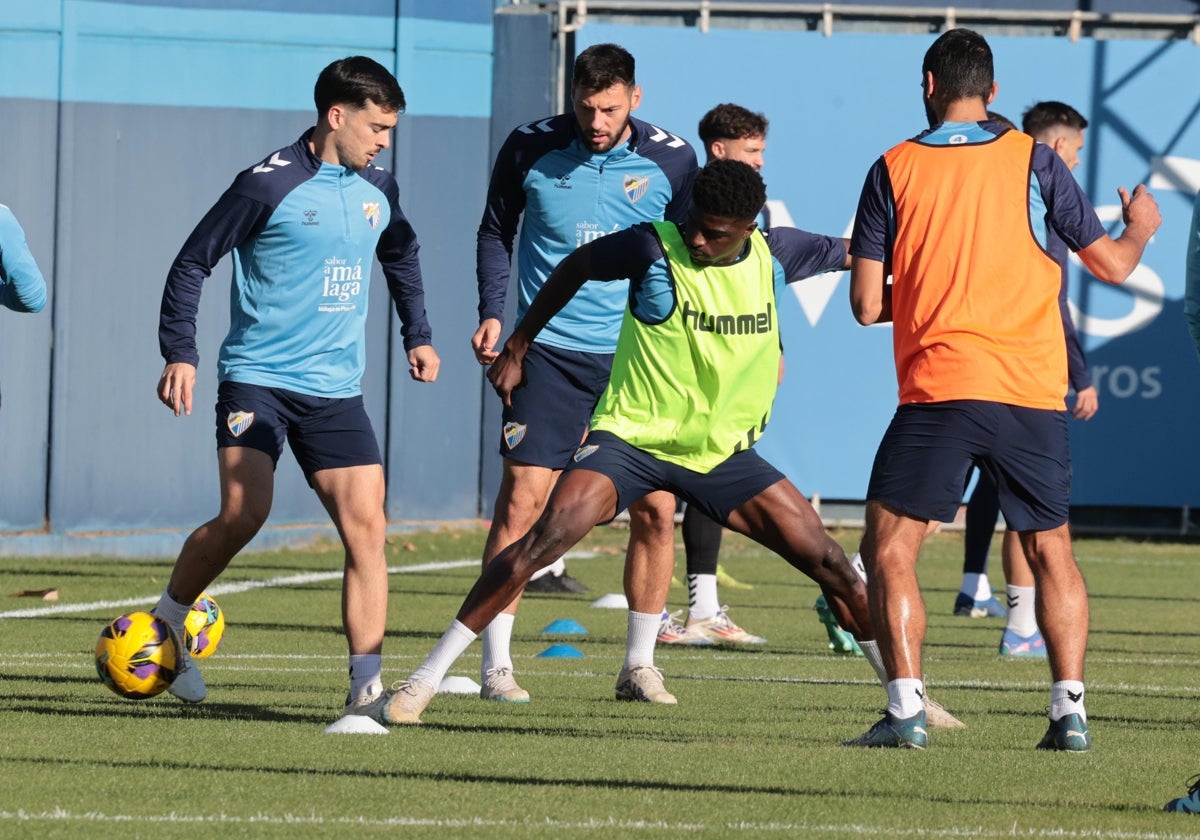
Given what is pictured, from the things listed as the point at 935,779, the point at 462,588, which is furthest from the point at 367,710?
the point at 462,588

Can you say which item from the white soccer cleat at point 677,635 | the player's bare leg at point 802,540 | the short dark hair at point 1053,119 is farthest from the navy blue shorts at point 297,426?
the short dark hair at point 1053,119

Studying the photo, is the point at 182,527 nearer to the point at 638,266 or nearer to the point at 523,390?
the point at 523,390

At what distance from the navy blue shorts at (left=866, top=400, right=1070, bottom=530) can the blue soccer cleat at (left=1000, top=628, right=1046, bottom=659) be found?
3397 millimetres

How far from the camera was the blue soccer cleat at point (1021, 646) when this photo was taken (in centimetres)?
1004

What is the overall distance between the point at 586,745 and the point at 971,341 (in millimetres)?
1720

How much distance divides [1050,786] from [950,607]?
672 cm

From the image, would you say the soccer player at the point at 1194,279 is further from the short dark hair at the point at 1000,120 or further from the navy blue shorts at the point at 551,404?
the navy blue shorts at the point at 551,404

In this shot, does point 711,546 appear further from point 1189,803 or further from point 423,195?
point 423,195

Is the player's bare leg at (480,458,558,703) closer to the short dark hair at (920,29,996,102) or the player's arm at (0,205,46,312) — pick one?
the player's arm at (0,205,46,312)

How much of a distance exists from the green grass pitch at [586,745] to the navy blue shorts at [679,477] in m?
0.76

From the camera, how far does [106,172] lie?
14.8m

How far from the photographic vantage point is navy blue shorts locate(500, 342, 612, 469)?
27.1ft

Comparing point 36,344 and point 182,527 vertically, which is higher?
point 36,344

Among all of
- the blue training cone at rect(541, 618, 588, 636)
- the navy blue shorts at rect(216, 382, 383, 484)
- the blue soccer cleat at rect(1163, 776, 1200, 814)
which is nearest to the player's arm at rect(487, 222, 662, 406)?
the navy blue shorts at rect(216, 382, 383, 484)
